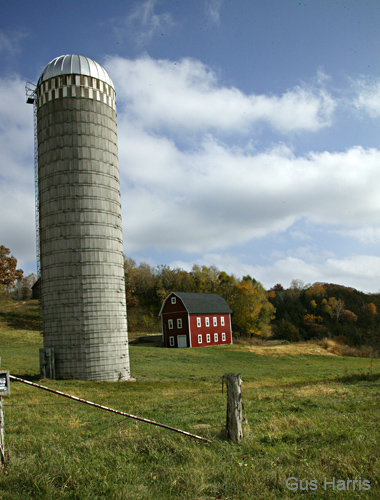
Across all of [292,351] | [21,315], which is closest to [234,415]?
[292,351]

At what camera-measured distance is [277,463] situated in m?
6.44

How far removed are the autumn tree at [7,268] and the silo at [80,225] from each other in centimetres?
6669

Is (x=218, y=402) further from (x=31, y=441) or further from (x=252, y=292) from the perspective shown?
(x=252, y=292)

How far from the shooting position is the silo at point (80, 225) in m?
23.4

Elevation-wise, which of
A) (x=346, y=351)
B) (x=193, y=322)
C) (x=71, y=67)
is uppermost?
(x=71, y=67)

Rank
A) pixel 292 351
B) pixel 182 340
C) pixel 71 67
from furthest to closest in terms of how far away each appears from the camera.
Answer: pixel 182 340 < pixel 292 351 < pixel 71 67

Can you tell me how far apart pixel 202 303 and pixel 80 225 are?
38.6 m

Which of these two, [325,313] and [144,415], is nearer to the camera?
[144,415]

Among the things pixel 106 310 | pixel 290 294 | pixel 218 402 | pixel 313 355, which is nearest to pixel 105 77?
pixel 106 310

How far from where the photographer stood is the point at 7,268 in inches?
3378

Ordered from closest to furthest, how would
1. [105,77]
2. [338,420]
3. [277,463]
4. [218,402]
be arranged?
[277,463], [338,420], [218,402], [105,77]

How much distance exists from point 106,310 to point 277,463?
18.8 metres

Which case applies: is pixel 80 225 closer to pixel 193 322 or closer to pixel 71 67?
pixel 71 67

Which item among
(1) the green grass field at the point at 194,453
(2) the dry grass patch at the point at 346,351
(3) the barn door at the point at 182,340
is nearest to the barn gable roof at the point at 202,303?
(3) the barn door at the point at 182,340
